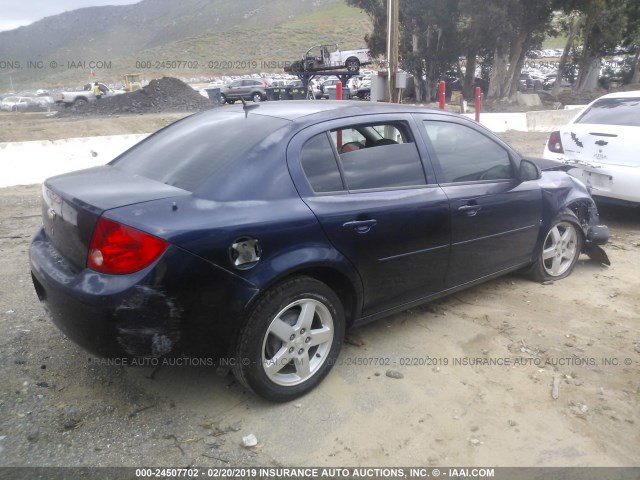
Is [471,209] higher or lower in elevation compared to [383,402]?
higher

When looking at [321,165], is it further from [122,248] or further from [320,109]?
[122,248]

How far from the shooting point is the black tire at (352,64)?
27964 millimetres

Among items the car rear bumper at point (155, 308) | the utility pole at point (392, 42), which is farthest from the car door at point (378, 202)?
the utility pole at point (392, 42)

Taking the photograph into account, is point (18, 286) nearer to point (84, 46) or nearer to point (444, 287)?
point (444, 287)

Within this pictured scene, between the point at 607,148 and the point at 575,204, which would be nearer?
the point at 575,204

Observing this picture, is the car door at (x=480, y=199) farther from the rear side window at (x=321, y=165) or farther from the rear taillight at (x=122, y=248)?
the rear taillight at (x=122, y=248)

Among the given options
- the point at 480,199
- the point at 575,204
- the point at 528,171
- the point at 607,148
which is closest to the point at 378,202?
the point at 480,199

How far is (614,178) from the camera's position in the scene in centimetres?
602

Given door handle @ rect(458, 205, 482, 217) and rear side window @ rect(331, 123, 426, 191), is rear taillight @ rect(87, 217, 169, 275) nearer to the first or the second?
rear side window @ rect(331, 123, 426, 191)

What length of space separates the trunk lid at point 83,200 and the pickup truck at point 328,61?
900 inches

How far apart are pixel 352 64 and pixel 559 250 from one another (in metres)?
Result: 26.6

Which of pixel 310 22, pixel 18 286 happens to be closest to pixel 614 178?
pixel 18 286

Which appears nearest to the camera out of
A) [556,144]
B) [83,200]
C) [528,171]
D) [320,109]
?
[83,200]

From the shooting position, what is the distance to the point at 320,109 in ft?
11.2
